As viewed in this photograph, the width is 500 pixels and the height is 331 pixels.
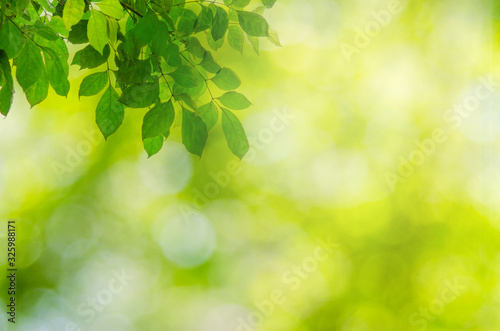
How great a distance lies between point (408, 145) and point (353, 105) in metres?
0.90

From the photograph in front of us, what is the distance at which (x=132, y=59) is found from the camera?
74 centimetres

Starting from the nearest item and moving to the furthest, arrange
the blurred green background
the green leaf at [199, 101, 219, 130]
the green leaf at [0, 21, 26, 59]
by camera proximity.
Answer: the green leaf at [0, 21, 26, 59] → the green leaf at [199, 101, 219, 130] → the blurred green background

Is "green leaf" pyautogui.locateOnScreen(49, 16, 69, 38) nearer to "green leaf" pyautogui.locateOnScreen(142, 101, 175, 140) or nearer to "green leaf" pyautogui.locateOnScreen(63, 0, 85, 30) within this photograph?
"green leaf" pyautogui.locateOnScreen(63, 0, 85, 30)

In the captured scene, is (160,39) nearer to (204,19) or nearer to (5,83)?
(204,19)

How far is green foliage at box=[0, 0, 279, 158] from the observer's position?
688mm

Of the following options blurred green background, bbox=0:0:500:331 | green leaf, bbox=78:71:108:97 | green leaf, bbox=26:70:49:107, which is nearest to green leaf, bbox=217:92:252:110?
green leaf, bbox=78:71:108:97

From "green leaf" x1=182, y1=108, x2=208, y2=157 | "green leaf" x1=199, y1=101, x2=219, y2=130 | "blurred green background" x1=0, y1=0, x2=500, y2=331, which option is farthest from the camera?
"blurred green background" x1=0, y1=0, x2=500, y2=331

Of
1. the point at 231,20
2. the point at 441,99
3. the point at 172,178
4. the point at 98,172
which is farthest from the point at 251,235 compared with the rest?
the point at 231,20

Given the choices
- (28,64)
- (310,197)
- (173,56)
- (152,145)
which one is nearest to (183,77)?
(173,56)

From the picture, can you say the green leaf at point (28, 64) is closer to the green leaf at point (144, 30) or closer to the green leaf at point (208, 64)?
the green leaf at point (144, 30)

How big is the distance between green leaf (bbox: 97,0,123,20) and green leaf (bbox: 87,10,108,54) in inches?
0.6

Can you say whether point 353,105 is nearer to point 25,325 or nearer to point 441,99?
point 441,99

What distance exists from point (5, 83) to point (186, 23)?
0.35m

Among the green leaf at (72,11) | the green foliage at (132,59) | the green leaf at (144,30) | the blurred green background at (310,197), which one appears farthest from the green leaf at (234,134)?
the blurred green background at (310,197)
